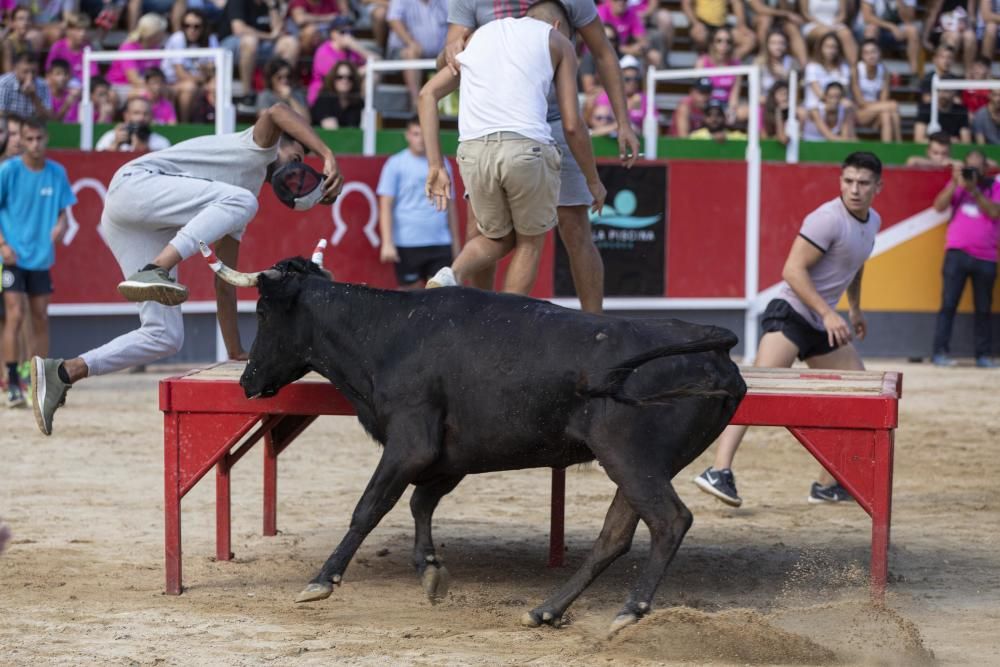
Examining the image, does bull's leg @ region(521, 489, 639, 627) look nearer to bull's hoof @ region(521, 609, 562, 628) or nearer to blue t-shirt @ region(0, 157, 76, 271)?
bull's hoof @ region(521, 609, 562, 628)

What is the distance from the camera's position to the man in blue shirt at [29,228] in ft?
39.0

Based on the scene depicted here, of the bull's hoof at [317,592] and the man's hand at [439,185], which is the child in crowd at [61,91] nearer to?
the man's hand at [439,185]

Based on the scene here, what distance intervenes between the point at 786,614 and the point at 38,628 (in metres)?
2.75

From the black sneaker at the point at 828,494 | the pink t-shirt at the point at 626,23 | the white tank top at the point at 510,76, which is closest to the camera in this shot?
the white tank top at the point at 510,76

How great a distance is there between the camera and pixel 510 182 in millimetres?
6758

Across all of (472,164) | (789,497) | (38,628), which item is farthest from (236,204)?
(789,497)

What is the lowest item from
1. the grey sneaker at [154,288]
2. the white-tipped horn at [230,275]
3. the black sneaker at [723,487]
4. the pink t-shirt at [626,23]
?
the black sneaker at [723,487]

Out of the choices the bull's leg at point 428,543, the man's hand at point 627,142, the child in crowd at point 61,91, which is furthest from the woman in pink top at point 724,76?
the bull's leg at point 428,543

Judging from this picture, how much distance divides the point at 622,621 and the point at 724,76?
42.7 feet

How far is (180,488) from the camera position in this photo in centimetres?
644

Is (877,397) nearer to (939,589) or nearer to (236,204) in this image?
(939,589)

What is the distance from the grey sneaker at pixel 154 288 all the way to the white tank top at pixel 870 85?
45.0 ft

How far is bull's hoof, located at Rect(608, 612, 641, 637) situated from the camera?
5.65 metres

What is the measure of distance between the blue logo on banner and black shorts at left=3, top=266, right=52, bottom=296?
4.91m
